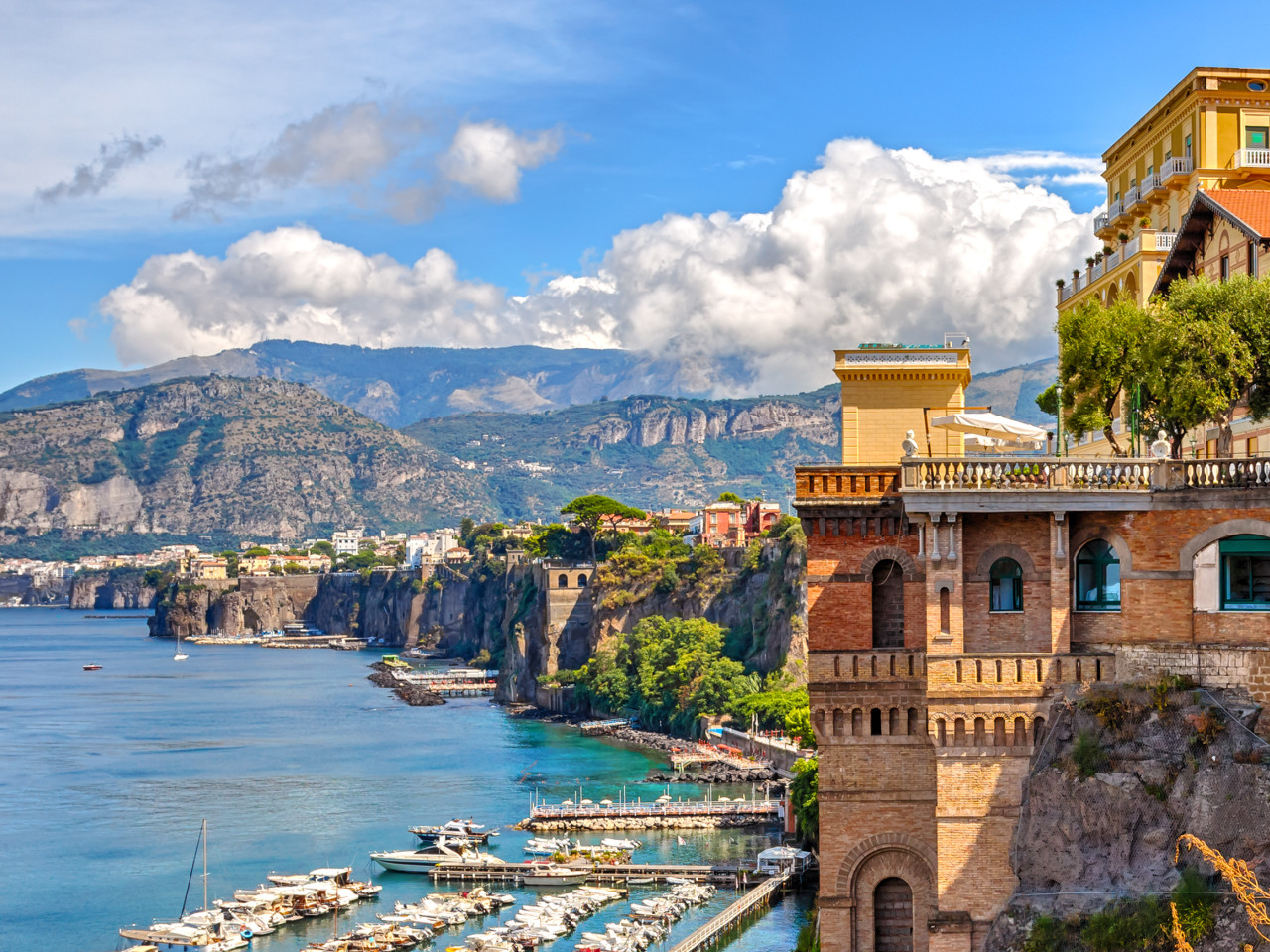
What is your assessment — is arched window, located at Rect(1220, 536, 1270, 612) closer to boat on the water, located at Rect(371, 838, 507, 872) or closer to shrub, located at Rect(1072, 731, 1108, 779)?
shrub, located at Rect(1072, 731, 1108, 779)

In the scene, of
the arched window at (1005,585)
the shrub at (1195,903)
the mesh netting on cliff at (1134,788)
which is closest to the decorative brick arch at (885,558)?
the arched window at (1005,585)

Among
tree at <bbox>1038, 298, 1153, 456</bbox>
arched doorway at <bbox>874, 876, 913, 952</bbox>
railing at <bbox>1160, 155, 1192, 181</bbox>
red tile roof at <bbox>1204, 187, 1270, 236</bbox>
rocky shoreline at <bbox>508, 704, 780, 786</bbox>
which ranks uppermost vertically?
railing at <bbox>1160, 155, 1192, 181</bbox>

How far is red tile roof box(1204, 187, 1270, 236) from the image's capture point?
4675 centimetres

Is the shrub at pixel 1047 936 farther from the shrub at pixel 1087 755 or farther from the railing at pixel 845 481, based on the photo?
the railing at pixel 845 481

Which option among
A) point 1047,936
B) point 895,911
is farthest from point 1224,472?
point 895,911

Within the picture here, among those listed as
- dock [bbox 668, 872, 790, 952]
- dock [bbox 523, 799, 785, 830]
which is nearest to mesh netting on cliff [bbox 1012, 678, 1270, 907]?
dock [bbox 668, 872, 790, 952]

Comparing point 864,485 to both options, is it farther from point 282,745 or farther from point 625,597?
point 625,597

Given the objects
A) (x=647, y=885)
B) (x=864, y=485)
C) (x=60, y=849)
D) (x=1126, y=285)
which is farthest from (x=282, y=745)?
(x=864, y=485)

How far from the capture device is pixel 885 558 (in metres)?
38.6

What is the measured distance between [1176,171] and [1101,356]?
64.4 ft

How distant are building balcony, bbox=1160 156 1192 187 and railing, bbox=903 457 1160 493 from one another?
26.3 m

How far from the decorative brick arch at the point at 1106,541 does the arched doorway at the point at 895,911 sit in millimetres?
9550

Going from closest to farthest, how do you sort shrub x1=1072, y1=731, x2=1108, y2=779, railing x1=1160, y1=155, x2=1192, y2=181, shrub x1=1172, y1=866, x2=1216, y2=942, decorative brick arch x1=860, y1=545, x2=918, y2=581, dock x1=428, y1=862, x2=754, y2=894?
shrub x1=1172, y1=866, x2=1216, y2=942, shrub x1=1072, y1=731, x2=1108, y2=779, decorative brick arch x1=860, y1=545, x2=918, y2=581, railing x1=1160, y1=155, x2=1192, y2=181, dock x1=428, y1=862, x2=754, y2=894

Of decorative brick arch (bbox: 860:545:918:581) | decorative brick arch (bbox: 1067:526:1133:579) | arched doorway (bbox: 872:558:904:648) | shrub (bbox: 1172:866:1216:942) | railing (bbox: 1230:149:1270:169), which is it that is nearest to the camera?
shrub (bbox: 1172:866:1216:942)
